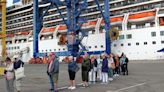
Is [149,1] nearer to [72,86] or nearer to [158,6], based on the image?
[158,6]

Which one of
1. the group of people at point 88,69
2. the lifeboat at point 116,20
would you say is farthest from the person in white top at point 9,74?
the lifeboat at point 116,20

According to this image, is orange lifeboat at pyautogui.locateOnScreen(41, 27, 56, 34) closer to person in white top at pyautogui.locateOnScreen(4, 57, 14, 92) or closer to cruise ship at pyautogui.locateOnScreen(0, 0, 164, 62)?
cruise ship at pyautogui.locateOnScreen(0, 0, 164, 62)

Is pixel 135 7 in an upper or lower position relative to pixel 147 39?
Answer: upper

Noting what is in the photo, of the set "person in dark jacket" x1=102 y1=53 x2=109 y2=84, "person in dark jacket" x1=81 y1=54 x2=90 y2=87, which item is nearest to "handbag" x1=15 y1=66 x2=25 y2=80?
"person in dark jacket" x1=81 y1=54 x2=90 y2=87

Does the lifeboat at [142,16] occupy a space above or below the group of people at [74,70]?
above

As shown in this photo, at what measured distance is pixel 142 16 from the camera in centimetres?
4775

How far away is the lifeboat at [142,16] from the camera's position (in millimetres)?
46750

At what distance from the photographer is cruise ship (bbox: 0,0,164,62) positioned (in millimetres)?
46062

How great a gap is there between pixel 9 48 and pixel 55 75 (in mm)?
63569

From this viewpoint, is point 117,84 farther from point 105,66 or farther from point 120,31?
point 120,31

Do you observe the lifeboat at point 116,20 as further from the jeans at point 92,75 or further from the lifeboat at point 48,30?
the jeans at point 92,75

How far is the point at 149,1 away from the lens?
163 feet

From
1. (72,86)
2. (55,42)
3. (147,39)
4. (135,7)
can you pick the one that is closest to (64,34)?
(55,42)

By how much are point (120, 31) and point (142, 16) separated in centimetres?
497
